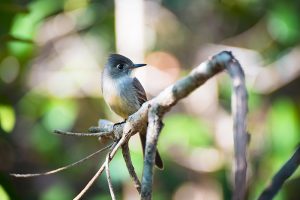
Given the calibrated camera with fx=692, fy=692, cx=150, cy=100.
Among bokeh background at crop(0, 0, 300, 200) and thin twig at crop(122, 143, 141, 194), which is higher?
thin twig at crop(122, 143, 141, 194)

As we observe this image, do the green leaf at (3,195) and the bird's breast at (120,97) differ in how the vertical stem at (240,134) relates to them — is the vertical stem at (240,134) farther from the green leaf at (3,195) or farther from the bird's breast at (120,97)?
the bird's breast at (120,97)

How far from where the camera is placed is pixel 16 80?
4.67m

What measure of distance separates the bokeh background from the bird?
373mm

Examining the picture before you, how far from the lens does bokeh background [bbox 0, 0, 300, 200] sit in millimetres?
4129

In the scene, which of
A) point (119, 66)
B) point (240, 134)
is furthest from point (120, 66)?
point (240, 134)

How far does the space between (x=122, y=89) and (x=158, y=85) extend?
3.87 ft

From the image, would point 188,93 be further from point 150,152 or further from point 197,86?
point 150,152

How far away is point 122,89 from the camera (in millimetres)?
4039

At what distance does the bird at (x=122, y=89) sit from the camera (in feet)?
12.9

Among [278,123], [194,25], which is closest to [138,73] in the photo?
[278,123]

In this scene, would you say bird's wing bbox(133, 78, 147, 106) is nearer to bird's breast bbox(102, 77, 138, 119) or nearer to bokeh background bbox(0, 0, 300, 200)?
bird's breast bbox(102, 77, 138, 119)

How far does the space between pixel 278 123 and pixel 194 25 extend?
2434 millimetres

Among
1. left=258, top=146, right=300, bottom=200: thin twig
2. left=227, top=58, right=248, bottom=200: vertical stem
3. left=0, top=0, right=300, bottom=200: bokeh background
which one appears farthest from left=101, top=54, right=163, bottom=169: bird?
left=227, top=58, right=248, bottom=200: vertical stem

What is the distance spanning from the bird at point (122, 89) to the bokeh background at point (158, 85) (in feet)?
1.22
